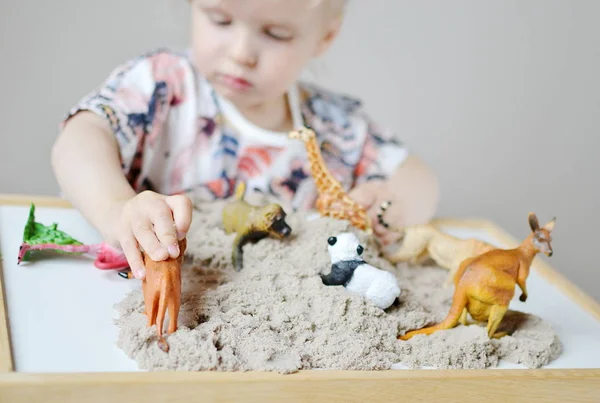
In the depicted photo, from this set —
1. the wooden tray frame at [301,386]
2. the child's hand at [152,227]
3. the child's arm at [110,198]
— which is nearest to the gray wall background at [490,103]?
the child's arm at [110,198]

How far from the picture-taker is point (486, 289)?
591mm

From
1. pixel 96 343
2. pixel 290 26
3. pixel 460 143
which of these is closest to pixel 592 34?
pixel 460 143

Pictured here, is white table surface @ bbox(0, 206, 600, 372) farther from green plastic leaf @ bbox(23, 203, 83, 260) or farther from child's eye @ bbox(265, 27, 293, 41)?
child's eye @ bbox(265, 27, 293, 41)

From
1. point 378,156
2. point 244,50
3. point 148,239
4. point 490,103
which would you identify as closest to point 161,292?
point 148,239

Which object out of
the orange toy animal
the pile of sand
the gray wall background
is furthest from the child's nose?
the gray wall background

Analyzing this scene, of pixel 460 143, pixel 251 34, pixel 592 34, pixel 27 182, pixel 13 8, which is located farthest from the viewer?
pixel 460 143

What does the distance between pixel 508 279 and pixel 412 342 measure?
10cm

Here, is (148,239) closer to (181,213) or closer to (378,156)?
(181,213)

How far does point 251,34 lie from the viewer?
0.82 m

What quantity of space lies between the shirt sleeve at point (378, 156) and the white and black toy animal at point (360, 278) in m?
0.42

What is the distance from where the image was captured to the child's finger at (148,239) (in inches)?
21.0

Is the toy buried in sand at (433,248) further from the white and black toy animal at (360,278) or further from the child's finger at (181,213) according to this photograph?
the child's finger at (181,213)

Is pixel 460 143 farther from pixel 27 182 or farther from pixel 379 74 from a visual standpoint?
pixel 27 182

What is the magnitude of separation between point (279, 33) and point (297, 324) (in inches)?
16.1
